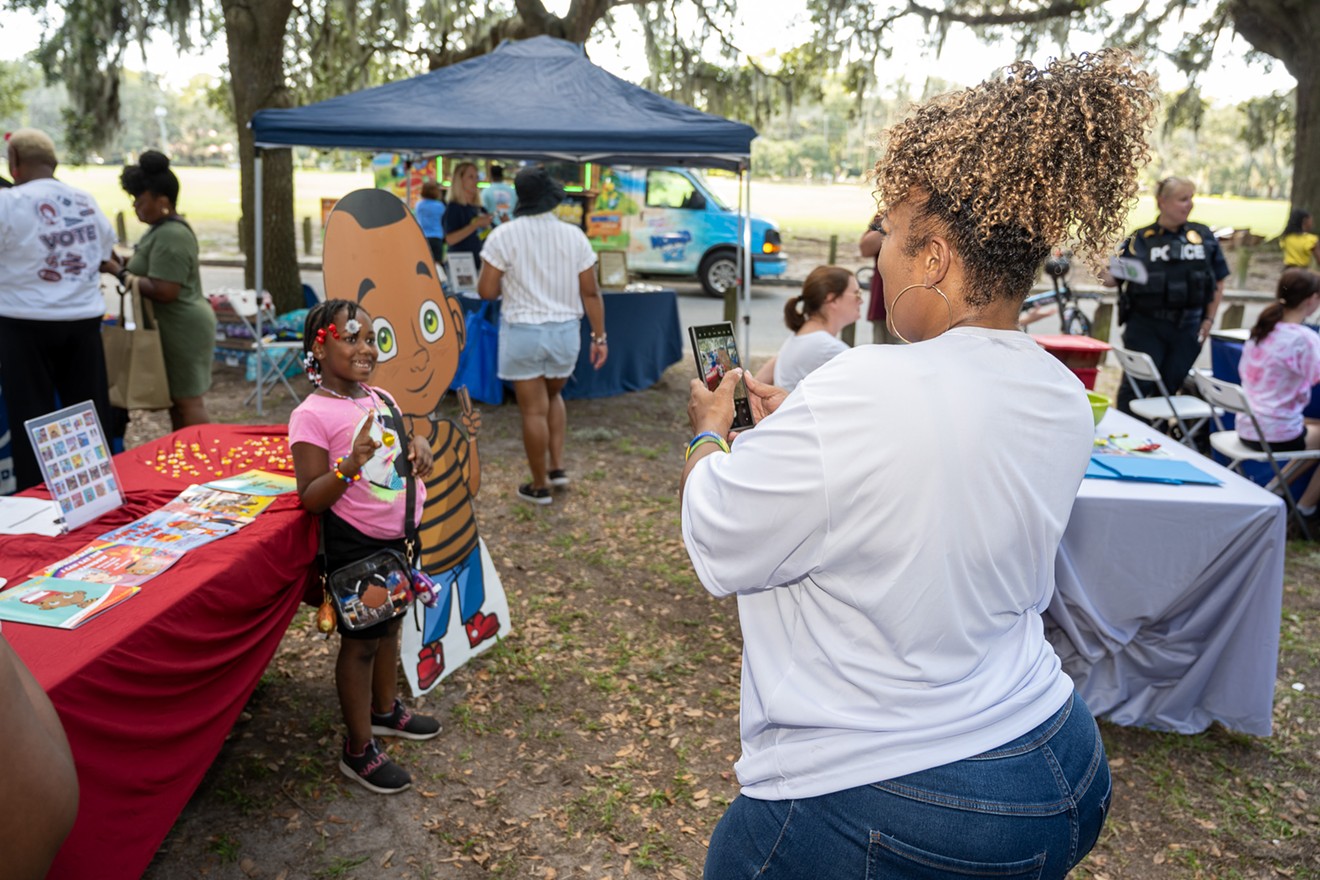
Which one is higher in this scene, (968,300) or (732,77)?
(732,77)

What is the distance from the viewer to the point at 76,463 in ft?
8.45

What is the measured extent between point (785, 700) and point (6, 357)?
4402 millimetres

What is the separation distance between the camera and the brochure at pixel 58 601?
6.59ft

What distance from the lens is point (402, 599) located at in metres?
2.75

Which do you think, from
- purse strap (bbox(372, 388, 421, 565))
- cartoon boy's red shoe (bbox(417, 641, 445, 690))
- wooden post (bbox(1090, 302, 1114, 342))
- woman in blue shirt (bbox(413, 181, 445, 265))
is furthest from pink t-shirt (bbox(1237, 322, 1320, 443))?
woman in blue shirt (bbox(413, 181, 445, 265))

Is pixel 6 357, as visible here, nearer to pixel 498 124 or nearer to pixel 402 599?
pixel 402 599

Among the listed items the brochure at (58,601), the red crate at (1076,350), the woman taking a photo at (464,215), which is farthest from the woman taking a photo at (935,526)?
the woman taking a photo at (464,215)

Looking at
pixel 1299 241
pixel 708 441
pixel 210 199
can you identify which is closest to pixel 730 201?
pixel 1299 241

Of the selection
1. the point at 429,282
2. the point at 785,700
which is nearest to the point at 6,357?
the point at 429,282

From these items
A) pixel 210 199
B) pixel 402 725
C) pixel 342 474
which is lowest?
pixel 402 725

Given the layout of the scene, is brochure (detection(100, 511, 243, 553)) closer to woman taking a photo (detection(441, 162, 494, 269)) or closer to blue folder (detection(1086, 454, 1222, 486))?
blue folder (detection(1086, 454, 1222, 486))

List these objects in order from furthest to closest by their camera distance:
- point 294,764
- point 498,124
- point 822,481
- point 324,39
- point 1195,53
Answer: point 1195,53
point 324,39
point 498,124
point 294,764
point 822,481

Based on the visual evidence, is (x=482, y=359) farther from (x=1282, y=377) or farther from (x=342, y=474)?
(x=1282, y=377)

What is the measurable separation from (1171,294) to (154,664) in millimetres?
6095
